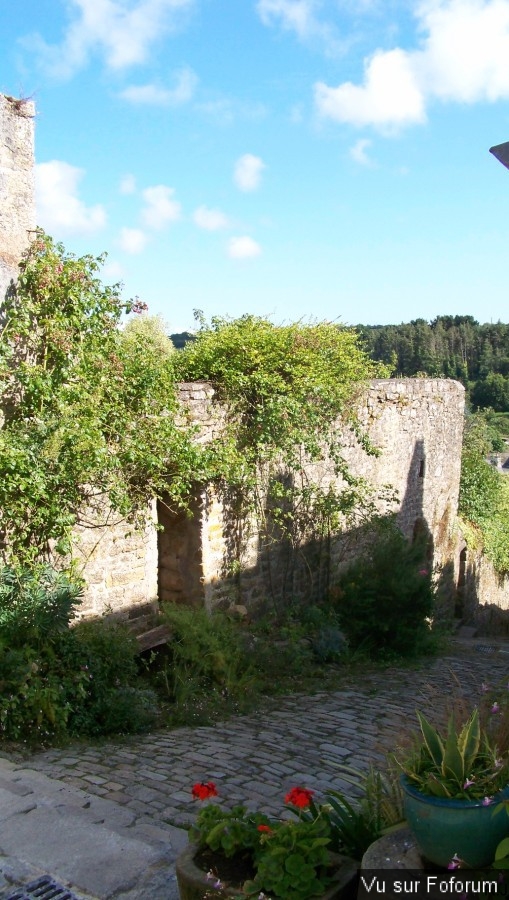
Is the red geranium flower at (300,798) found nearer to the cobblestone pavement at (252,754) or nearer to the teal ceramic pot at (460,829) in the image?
the teal ceramic pot at (460,829)

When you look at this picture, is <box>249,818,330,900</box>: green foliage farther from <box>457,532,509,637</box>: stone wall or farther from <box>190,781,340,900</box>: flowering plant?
<box>457,532,509,637</box>: stone wall

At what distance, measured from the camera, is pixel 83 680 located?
17.9ft

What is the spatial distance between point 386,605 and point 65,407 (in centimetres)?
496

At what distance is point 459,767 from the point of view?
105 inches

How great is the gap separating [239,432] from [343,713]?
3038 millimetres

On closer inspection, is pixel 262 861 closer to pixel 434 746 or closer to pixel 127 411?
pixel 434 746

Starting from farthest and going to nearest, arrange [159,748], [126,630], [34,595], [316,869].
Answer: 1. [126,630]
2. [34,595]
3. [159,748]
4. [316,869]

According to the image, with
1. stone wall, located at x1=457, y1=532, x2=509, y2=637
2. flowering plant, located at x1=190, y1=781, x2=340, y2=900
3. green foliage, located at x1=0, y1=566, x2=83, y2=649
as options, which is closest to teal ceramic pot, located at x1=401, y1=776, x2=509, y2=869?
flowering plant, located at x1=190, y1=781, x2=340, y2=900

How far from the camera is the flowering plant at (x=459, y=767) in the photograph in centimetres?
256

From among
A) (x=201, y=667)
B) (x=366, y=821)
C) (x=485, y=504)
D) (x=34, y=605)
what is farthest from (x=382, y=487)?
(x=366, y=821)

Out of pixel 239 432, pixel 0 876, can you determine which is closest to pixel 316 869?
pixel 0 876

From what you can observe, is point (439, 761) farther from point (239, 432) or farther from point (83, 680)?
point (239, 432)

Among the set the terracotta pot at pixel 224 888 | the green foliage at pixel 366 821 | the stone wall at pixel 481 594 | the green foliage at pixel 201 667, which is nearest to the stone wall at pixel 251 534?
the green foliage at pixel 201 667

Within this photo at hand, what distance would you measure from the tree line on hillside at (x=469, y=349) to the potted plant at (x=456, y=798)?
163 feet
